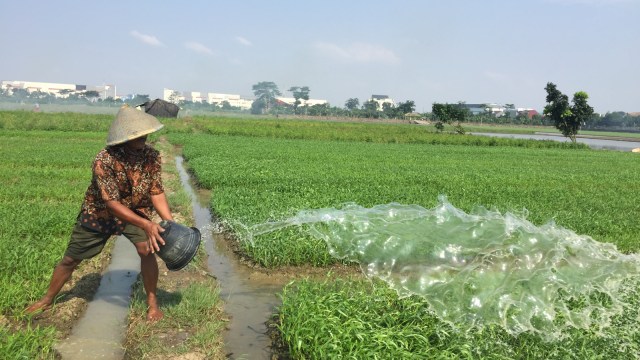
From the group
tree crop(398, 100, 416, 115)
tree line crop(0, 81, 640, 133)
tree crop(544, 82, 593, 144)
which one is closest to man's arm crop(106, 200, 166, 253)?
tree line crop(0, 81, 640, 133)

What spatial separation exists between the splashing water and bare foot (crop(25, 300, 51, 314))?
110 inches

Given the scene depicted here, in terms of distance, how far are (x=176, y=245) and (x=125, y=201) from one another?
0.59m

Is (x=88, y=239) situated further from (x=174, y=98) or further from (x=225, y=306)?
(x=174, y=98)

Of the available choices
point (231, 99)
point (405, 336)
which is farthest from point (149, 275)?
point (231, 99)

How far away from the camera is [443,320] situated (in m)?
3.81

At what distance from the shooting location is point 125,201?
403 cm

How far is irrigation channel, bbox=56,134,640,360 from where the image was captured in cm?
398

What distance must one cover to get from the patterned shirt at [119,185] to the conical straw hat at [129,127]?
152 mm

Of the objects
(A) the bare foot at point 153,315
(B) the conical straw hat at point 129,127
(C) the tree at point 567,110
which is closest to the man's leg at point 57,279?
(A) the bare foot at point 153,315

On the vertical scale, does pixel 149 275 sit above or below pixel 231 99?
below

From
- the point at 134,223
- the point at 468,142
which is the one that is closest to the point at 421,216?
the point at 134,223

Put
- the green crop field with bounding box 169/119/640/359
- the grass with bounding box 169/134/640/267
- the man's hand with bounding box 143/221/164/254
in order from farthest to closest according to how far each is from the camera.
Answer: the grass with bounding box 169/134/640/267, the man's hand with bounding box 143/221/164/254, the green crop field with bounding box 169/119/640/359

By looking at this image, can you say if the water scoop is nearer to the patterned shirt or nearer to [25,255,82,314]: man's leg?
the patterned shirt

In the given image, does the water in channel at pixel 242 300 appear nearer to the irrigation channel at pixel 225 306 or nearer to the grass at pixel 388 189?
the irrigation channel at pixel 225 306
